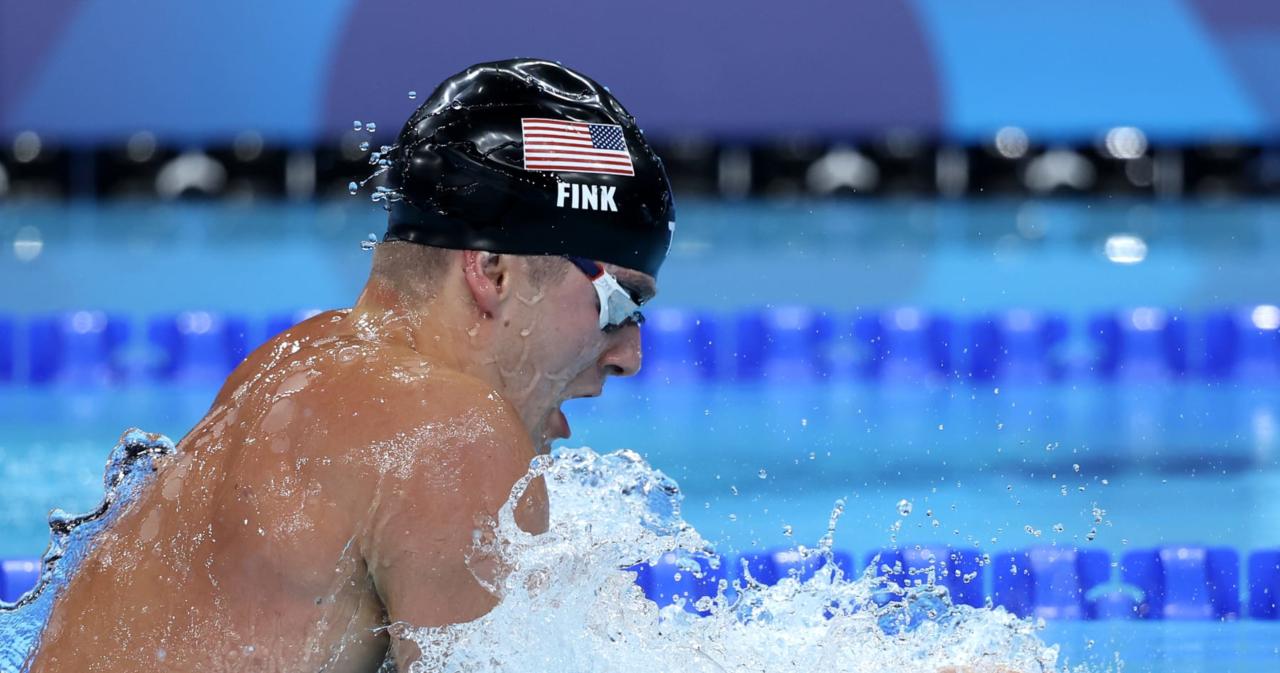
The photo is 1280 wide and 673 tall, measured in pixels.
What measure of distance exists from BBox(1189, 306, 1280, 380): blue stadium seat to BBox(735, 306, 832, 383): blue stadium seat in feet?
4.12

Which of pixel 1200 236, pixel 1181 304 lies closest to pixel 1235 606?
pixel 1181 304

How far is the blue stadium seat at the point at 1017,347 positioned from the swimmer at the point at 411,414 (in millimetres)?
4208

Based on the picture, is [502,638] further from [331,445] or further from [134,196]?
[134,196]

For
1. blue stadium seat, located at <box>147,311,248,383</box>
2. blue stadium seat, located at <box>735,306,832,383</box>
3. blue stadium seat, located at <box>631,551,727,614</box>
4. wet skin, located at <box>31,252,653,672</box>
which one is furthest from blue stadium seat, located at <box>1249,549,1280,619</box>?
blue stadium seat, located at <box>147,311,248,383</box>

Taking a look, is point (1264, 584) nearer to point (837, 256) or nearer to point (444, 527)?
point (444, 527)

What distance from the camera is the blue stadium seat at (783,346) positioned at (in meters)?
5.92

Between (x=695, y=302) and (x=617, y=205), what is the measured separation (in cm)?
479

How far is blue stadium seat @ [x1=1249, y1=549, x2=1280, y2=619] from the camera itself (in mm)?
3250

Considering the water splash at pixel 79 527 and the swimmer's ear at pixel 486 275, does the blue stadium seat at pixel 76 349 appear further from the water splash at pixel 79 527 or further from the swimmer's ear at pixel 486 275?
the swimmer's ear at pixel 486 275

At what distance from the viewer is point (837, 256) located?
780 cm

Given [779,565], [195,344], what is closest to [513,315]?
[779,565]

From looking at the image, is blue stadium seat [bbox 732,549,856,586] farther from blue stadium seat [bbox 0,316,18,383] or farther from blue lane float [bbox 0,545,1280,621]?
blue stadium seat [bbox 0,316,18,383]

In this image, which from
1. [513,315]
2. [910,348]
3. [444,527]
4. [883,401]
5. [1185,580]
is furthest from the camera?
[910,348]

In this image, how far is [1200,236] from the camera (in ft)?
27.1
